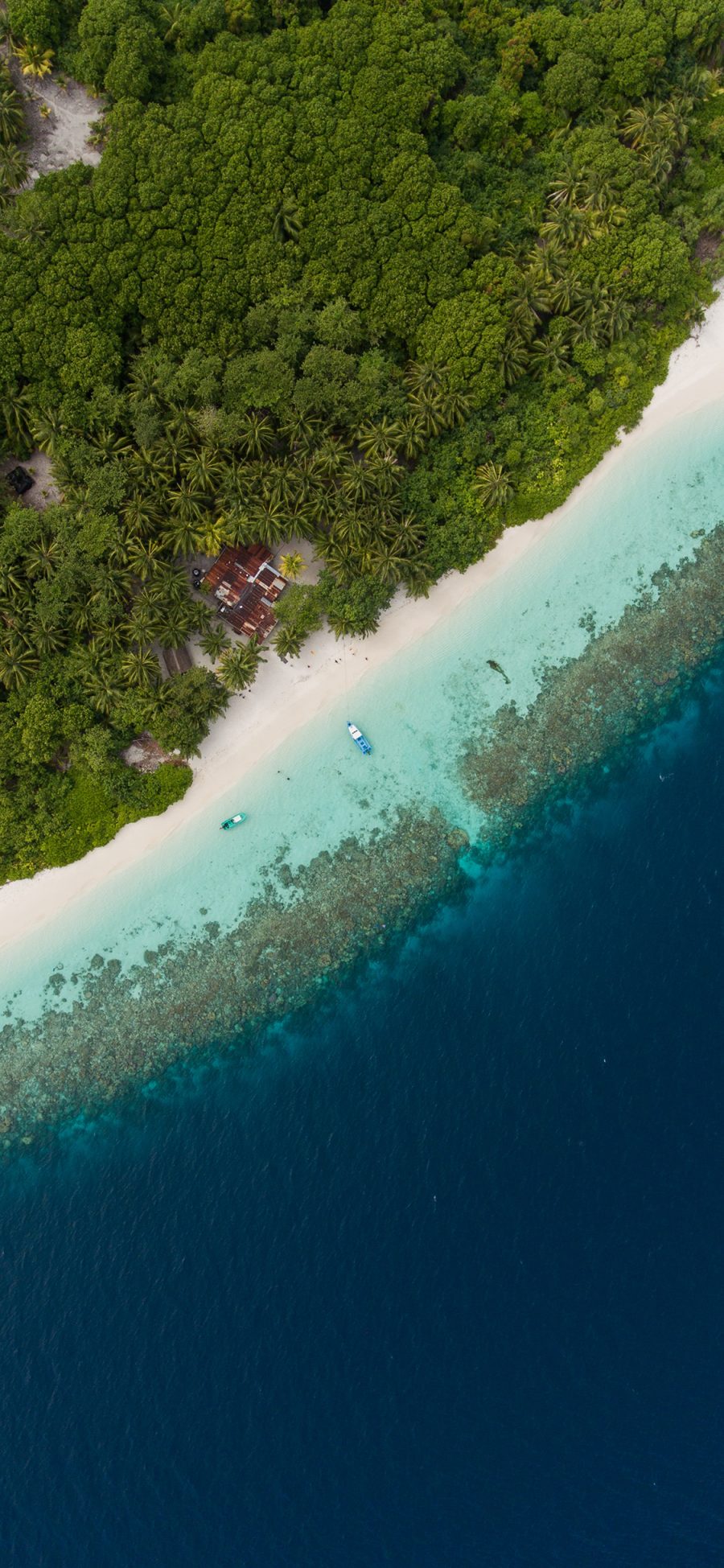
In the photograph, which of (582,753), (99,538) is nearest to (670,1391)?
→ (582,753)

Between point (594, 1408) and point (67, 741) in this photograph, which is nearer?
point (594, 1408)

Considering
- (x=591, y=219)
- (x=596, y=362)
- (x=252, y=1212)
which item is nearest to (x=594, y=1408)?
(x=252, y=1212)

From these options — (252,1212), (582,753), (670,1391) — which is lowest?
(670,1391)

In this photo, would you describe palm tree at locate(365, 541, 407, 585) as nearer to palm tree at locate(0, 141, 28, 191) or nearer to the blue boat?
the blue boat

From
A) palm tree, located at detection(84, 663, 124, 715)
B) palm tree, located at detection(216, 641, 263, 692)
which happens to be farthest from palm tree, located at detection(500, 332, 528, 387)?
palm tree, located at detection(84, 663, 124, 715)

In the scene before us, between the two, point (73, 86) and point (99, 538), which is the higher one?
point (73, 86)

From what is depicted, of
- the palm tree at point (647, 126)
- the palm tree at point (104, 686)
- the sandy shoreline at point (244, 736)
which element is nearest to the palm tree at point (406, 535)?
the sandy shoreline at point (244, 736)

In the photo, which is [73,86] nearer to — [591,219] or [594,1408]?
[591,219]
